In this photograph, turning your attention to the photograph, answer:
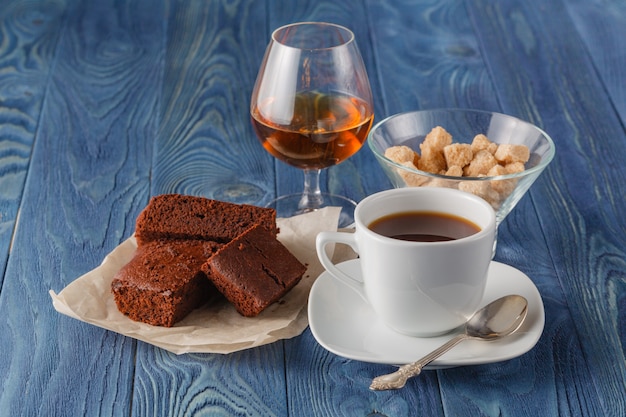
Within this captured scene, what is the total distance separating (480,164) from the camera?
1486 mm

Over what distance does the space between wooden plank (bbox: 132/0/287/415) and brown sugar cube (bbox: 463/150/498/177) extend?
0.44 metres

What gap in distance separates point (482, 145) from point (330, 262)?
1.54 feet

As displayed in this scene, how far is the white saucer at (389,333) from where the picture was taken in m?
1.13

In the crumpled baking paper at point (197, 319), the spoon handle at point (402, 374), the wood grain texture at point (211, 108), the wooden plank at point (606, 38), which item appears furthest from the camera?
the wooden plank at point (606, 38)

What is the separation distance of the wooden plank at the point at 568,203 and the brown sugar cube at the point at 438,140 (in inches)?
8.2

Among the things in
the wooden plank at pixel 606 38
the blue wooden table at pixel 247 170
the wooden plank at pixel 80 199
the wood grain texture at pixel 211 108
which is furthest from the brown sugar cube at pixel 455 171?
the wooden plank at pixel 606 38

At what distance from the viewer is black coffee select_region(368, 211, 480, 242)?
119 centimetres

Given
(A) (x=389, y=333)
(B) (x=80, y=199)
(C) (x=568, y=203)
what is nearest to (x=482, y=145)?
(C) (x=568, y=203)

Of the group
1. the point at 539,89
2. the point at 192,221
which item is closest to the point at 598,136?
the point at 539,89

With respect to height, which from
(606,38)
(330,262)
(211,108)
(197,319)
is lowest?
(606,38)

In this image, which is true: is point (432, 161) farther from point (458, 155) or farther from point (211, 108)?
point (211, 108)

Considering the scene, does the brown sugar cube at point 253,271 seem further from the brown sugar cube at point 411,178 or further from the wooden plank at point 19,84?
the wooden plank at point 19,84

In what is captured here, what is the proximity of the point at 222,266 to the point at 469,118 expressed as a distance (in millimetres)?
644

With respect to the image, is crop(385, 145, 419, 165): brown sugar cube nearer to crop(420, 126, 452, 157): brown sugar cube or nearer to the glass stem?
crop(420, 126, 452, 157): brown sugar cube
